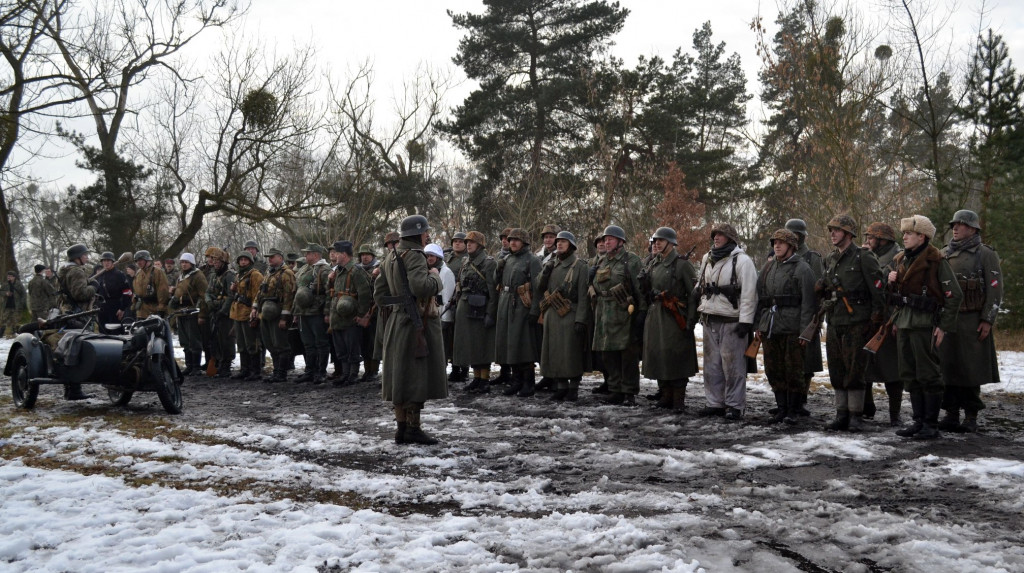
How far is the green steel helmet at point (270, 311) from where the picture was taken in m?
12.4

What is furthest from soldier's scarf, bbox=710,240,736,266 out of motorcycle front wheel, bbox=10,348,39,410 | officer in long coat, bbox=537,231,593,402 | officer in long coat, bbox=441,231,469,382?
motorcycle front wheel, bbox=10,348,39,410

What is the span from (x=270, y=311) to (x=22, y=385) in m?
3.72

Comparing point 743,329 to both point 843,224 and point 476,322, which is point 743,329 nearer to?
point 843,224

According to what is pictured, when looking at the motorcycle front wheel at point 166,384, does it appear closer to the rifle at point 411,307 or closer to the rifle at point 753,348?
the rifle at point 411,307

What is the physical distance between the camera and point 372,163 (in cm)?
2773

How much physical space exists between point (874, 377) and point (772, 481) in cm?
285

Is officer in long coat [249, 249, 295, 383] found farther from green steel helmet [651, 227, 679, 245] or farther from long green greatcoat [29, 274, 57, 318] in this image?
long green greatcoat [29, 274, 57, 318]

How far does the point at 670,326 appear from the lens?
9000 millimetres

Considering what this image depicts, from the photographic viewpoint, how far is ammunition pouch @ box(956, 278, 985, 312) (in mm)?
7672

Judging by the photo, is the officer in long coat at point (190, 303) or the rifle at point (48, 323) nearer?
the rifle at point (48, 323)

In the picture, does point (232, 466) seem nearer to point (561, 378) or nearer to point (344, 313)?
point (561, 378)

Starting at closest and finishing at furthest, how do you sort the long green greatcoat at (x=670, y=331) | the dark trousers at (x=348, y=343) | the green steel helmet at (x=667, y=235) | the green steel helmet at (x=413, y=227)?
the green steel helmet at (x=413, y=227)
the long green greatcoat at (x=670, y=331)
the green steel helmet at (x=667, y=235)
the dark trousers at (x=348, y=343)

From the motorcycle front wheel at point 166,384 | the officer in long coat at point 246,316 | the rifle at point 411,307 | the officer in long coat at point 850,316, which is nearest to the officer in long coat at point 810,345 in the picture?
the officer in long coat at point 850,316

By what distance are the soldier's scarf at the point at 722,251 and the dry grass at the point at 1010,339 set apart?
10109 mm
